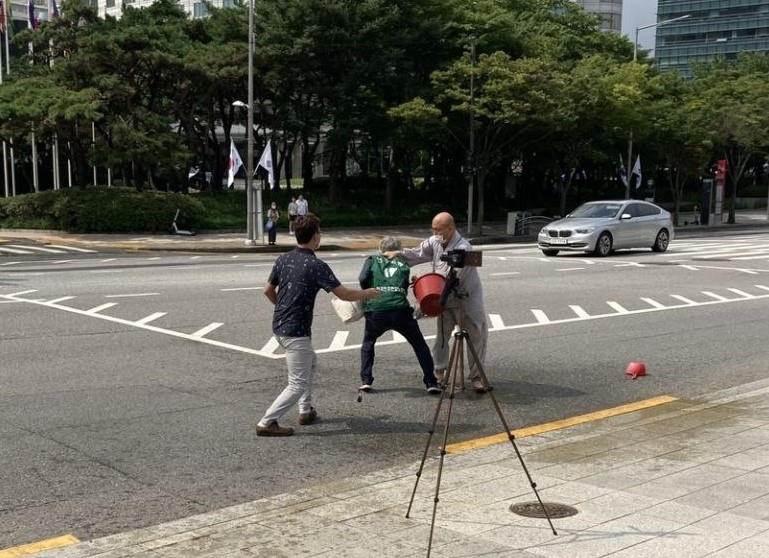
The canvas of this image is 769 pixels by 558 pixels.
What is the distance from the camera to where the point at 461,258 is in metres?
6.58

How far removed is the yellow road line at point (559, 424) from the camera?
23.1ft

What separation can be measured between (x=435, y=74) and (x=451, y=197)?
1456 centimetres

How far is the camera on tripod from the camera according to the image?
21.4ft

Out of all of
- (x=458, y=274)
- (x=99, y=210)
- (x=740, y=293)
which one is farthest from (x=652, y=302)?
(x=99, y=210)

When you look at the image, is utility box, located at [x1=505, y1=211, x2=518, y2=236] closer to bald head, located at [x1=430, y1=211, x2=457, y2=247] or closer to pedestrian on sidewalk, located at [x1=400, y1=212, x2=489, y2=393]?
pedestrian on sidewalk, located at [x1=400, y1=212, x2=489, y2=393]

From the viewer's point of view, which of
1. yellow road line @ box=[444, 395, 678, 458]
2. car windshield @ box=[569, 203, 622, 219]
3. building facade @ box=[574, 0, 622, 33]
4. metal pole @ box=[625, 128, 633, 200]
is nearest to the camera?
yellow road line @ box=[444, 395, 678, 458]

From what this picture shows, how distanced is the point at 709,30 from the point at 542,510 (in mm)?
142863

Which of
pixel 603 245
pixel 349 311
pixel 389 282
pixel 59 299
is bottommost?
pixel 59 299

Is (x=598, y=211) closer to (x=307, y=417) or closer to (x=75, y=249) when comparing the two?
(x=75, y=249)

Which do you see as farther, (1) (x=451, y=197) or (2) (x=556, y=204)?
(2) (x=556, y=204)

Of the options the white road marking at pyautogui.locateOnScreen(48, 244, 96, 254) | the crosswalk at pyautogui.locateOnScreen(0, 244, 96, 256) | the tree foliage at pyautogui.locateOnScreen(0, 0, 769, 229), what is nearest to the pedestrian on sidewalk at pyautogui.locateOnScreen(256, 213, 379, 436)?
the crosswalk at pyautogui.locateOnScreen(0, 244, 96, 256)

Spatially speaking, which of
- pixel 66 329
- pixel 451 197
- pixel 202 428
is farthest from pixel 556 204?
pixel 202 428

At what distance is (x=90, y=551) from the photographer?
188 inches

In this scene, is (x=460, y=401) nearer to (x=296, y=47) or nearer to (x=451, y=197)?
(x=296, y=47)
